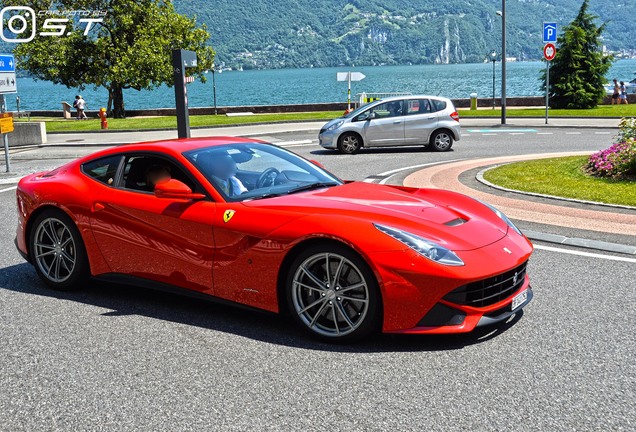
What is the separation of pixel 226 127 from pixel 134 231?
25.8m

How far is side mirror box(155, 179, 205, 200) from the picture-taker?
5.56 meters

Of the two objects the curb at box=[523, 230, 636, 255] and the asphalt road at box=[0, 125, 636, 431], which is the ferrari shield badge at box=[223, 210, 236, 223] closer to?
the asphalt road at box=[0, 125, 636, 431]

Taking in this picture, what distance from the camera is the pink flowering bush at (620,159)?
40.5 ft

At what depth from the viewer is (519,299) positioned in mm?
5141

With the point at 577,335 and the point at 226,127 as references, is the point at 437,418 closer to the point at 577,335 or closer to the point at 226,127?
the point at 577,335

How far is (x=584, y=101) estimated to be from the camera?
3788cm

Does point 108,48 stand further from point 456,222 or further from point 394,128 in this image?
point 456,222

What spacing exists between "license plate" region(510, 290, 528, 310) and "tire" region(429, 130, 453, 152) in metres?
15.6

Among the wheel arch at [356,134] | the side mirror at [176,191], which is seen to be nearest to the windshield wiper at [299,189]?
the side mirror at [176,191]

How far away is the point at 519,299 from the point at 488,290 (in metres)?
0.41

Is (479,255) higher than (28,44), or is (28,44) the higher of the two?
(28,44)

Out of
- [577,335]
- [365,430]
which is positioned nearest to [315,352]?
[365,430]

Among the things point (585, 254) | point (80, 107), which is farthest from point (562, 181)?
point (80, 107)

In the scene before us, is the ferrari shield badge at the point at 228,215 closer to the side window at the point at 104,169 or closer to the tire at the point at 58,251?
the side window at the point at 104,169
